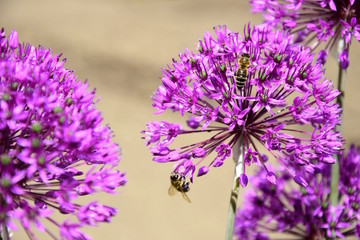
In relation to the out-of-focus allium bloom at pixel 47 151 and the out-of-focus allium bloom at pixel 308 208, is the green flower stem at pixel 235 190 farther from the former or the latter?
the out-of-focus allium bloom at pixel 308 208

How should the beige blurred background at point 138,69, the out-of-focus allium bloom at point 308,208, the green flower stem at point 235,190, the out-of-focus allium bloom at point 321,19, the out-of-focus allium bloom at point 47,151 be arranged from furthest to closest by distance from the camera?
the beige blurred background at point 138,69 < the out-of-focus allium bloom at point 308,208 < the out-of-focus allium bloom at point 321,19 < the green flower stem at point 235,190 < the out-of-focus allium bloom at point 47,151

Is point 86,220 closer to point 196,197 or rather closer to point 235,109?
point 235,109

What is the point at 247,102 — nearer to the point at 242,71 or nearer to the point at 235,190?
the point at 242,71

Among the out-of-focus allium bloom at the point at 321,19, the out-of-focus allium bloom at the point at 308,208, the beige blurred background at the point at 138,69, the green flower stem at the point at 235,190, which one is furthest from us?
the beige blurred background at the point at 138,69

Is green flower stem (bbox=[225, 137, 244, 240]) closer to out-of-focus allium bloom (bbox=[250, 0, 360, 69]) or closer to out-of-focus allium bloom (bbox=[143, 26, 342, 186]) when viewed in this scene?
out-of-focus allium bloom (bbox=[143, 26, 342, 186])

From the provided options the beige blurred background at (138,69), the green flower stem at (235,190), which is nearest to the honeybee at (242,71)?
the green flower stem at (235,190)

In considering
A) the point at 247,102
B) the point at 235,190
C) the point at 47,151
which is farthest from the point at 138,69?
the point at 47,151
